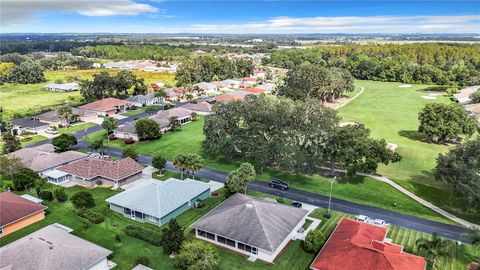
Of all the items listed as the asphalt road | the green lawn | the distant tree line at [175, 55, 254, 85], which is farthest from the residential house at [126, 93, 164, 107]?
the green lawn

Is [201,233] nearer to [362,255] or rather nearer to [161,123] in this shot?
[362,255]

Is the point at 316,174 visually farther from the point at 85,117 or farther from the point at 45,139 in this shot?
the point at 85,117

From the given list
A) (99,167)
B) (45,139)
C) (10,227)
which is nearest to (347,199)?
(99,167)

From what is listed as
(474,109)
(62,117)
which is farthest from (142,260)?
(474,109)

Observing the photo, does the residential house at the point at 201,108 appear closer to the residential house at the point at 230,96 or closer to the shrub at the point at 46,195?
the residential house at the point at 230,96

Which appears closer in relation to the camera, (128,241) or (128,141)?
(128,241)

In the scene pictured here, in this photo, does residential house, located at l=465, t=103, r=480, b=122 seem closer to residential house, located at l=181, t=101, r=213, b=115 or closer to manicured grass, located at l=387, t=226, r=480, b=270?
manicured grass, located at l=387, t=226, r=480, b=270

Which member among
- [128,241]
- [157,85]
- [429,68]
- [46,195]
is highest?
[429,68]
